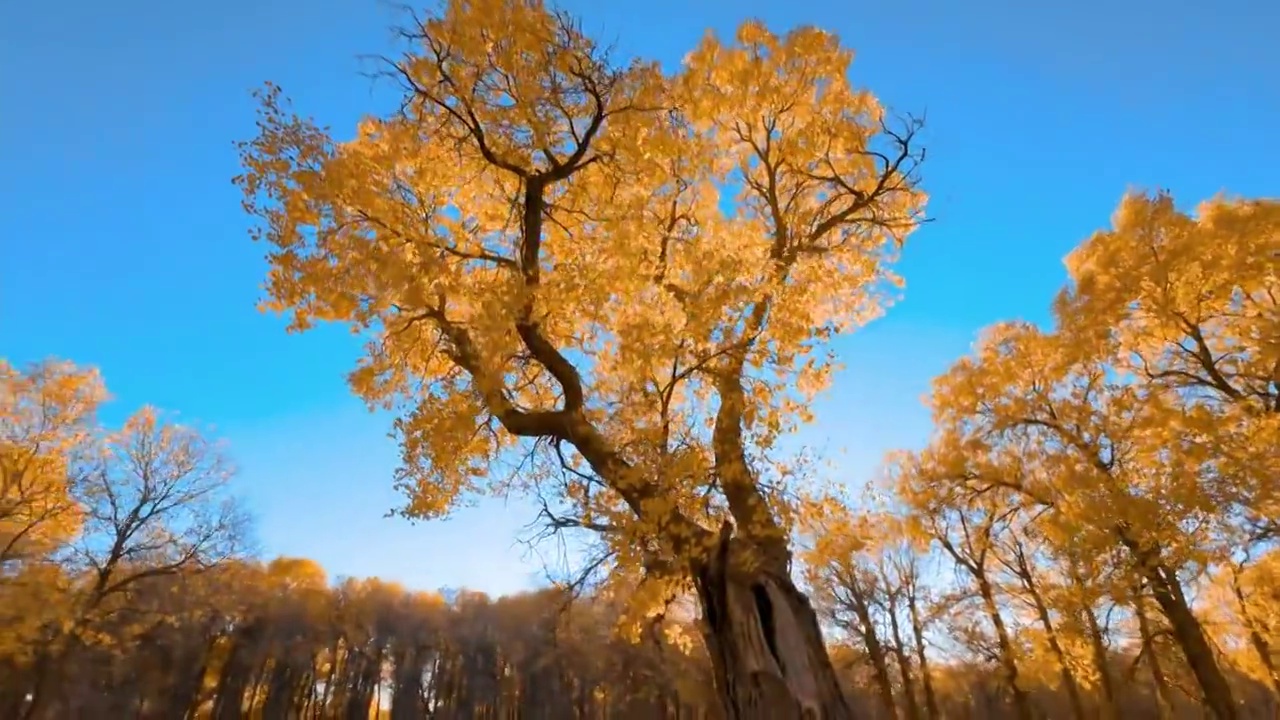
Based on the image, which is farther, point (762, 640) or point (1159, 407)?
point (1159, 407)

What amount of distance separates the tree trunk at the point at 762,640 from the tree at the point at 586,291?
2 centimetres

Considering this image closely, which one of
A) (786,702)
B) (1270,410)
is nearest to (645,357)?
(786,702)

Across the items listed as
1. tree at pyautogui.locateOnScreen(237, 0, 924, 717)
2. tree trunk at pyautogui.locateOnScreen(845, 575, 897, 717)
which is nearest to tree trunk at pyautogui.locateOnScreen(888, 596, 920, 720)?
tree trunk at pyautogui.locateOnScreen(845, 575, 897, 717)

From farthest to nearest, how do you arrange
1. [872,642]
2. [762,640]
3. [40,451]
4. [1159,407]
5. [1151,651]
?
[872,642] < [40,451] < [1151,651] < [1159,407] < [762,640]

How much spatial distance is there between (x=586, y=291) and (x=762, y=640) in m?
3.69

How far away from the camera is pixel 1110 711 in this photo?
53.6ft

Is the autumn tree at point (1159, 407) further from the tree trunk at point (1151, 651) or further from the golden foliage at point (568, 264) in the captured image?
the golden foliage at point (568, 264)

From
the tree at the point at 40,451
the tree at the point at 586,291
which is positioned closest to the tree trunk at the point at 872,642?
the tree at the point at 586,291

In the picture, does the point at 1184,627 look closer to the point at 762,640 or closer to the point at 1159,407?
the point at 1159,407

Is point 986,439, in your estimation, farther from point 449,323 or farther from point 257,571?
point 257,571

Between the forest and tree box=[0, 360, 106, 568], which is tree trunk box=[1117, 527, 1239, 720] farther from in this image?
tree box=[0, 360, 106, 568]

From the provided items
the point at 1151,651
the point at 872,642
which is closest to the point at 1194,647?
the point at 1151,651

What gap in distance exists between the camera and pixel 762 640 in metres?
5.52

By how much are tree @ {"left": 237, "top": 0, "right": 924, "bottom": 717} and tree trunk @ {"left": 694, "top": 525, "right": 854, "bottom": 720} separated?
0.02m
